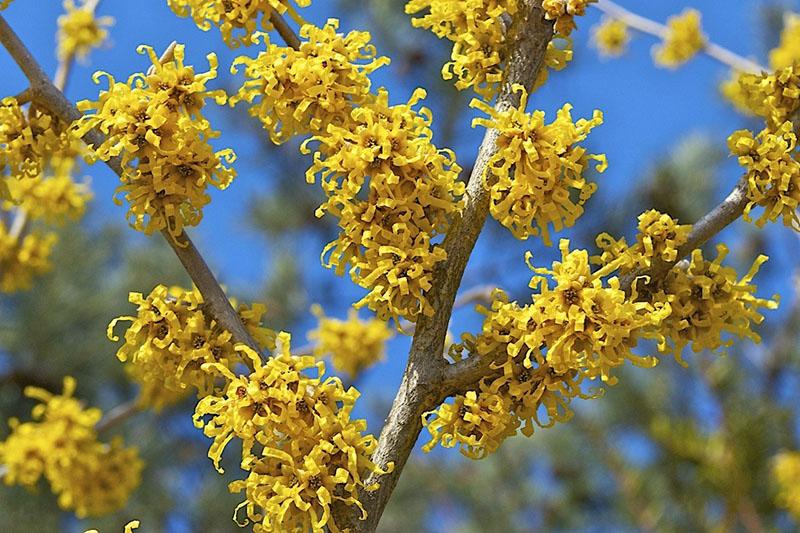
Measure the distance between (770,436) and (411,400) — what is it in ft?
13.4

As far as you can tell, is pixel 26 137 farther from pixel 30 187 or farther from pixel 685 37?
pixel 685 37

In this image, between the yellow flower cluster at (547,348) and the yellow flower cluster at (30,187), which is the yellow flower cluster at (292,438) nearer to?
the yellow flower cluster at (547,348)

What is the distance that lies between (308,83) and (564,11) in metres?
0.33

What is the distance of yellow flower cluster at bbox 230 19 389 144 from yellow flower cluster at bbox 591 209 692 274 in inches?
13.7

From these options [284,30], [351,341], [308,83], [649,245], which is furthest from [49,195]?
[649,245]

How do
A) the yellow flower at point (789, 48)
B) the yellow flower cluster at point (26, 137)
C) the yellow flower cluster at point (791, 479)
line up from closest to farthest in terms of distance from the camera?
the yellow flower cluster at point (26, 137), the yellow flower at point (789, 48), the yellow flower cluster at point (791, 479)

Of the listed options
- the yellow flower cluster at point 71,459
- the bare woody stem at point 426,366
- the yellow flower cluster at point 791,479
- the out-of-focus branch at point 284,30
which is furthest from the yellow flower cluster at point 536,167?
the yellow flower cluster at point 791,479

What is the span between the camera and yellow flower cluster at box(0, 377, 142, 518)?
94.9 inches

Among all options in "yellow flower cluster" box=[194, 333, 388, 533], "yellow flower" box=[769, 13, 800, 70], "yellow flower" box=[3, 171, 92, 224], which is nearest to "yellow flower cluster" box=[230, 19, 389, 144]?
"yellow flower cluster" box=[194, 333, 388, 533]

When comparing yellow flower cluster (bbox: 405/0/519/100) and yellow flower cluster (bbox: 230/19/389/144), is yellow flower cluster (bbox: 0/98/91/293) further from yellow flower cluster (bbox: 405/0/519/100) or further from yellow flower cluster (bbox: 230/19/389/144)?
yellow flower cluster (bbox: 405/0/519/100)

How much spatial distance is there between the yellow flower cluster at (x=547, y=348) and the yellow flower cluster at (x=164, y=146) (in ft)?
1.21

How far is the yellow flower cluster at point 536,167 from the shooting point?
1.11 metres

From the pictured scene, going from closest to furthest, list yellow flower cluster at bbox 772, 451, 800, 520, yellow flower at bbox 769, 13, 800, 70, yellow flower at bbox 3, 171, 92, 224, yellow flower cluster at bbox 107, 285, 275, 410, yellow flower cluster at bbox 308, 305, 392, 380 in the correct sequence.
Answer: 1. yellow flower cluster at bbox 107, 285, 275, 410
2. yellow flower at bbox 3, 171, 92, 224
3. yellow flower cluster at bbox 308, 305, 392, 380
4. yellow flower at bbox 769, 13, 800, 70
5. yellow flower cluster at bbox 772, 451, 800, 520

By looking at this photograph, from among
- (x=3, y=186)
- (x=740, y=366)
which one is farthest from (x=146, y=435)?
(x=3, y=186)
